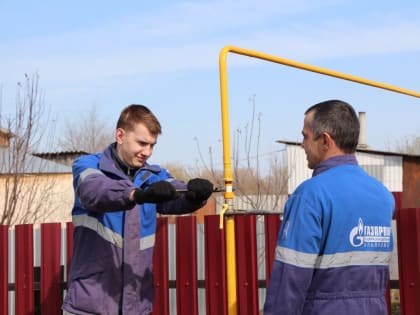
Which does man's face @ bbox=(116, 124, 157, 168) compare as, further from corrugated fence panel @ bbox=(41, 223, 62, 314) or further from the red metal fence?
corrugated fence panel @ bbox=(41, 223, 62, 314)

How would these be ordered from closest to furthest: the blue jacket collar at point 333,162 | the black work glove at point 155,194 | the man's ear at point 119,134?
the blue jacket collar at point 333,162
the black work glove at point 155,194
the man's ear at point 119,134

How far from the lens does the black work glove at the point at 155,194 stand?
385cm

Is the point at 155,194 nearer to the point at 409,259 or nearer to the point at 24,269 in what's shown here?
the point at 409,259

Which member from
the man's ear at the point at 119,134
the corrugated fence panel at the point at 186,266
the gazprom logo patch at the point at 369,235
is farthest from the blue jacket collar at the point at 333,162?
the corrugated fence panel at the point at 186,266

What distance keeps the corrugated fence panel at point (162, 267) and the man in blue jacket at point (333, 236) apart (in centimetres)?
270

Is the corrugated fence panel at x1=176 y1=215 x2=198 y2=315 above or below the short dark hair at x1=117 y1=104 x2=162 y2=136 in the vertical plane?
below

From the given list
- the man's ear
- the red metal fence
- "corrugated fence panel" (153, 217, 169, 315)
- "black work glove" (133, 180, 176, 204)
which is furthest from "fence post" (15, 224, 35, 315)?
"black work glove" (133, 180, 176, 204)

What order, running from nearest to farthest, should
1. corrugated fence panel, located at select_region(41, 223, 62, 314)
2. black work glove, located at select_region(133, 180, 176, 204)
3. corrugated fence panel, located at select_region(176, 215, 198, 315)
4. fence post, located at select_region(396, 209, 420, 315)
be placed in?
black work glove, located at select_region(133, 180, 176, 204)
fence post, located at select_region(396, 209, 420, 315)
corrugated fence panel, located at select_region(176, 215, 198, 315)
corrugated fence panel, located at select_region(41, 223, 62, 314)

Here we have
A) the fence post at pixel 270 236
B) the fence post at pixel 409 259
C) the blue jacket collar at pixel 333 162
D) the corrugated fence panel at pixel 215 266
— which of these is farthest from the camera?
the corrugated fence panel at pixel 215 266

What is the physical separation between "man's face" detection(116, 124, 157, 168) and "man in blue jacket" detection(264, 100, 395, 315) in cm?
115

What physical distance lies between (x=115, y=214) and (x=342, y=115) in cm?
152

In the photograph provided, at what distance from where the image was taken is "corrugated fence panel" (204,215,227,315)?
5.80 metres

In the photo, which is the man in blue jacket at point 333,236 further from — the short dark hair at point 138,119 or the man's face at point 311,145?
the short dark hair at point 138,119

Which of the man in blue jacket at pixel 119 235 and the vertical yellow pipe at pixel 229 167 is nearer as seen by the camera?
the man in blue jacket at pixel 119 235
